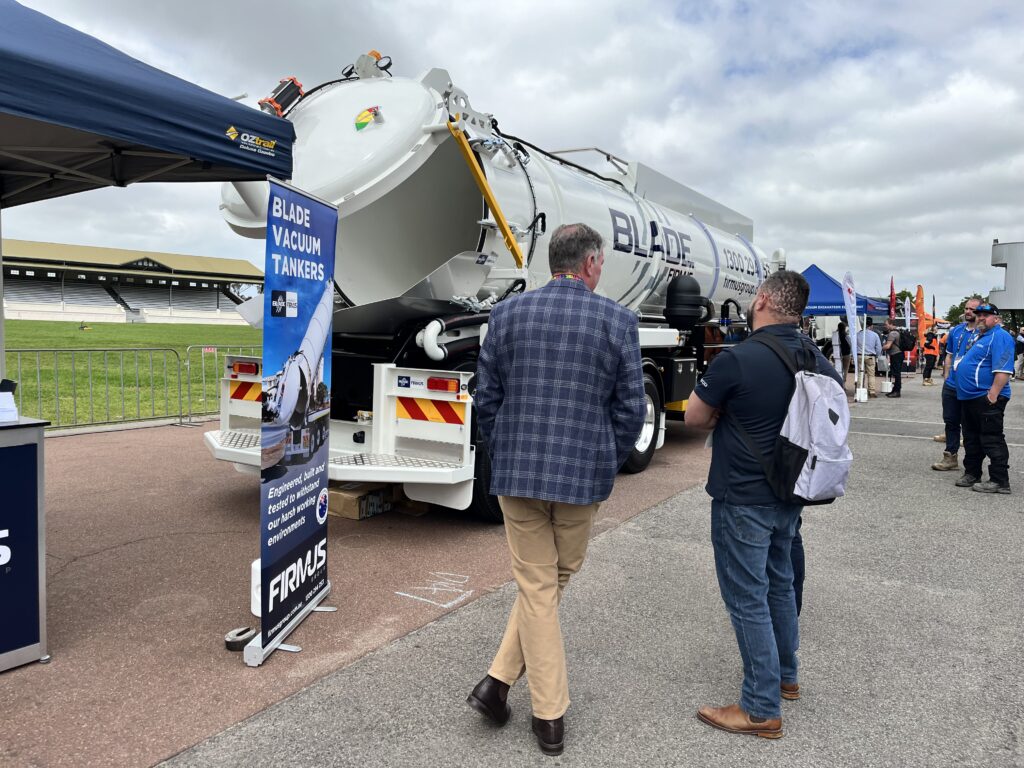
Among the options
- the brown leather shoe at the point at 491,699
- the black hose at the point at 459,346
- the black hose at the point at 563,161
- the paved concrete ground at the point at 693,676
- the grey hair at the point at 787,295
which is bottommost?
the paved concrete ground at the point at 693,676

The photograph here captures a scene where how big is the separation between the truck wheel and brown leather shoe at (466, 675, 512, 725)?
4.84m

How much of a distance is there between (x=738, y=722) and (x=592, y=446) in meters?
1.23

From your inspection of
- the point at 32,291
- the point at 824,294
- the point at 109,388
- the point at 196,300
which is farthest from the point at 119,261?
the point at 824,294

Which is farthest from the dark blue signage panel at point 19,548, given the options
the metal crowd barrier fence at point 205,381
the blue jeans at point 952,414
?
the blue jeans at point 952,414

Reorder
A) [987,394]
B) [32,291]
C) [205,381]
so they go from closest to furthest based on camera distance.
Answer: [987,394] < [205,381] < [32,291]

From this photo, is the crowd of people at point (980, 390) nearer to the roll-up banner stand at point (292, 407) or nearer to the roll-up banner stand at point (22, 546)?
the roll-up banner stand at point (292, 407)

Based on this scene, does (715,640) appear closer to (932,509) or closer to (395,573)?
(395,573)

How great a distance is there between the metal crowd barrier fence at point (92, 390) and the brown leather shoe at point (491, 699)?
6.52 meters

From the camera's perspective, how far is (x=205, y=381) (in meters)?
14.0

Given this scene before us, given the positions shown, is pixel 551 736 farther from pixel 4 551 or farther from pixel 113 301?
pixel 113 301

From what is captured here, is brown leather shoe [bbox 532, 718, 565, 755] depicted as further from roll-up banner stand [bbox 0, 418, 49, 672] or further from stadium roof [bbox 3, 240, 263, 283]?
stadium roof [bbox 3, 240, 263, 283]

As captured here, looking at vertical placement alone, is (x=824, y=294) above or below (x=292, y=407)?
above

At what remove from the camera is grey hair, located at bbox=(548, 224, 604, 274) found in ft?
9.25

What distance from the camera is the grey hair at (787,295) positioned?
2.88 metres
